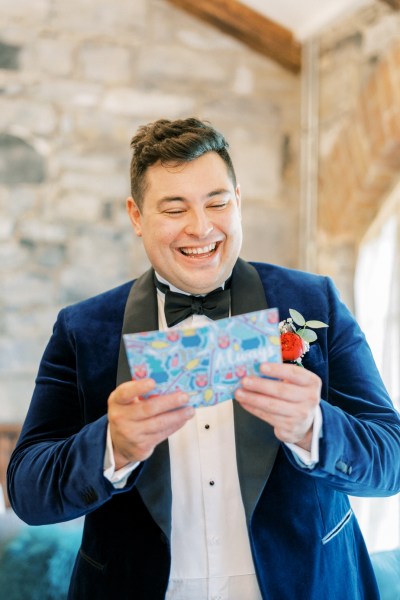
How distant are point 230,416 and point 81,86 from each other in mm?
3550

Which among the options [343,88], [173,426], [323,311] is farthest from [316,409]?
[343,88]

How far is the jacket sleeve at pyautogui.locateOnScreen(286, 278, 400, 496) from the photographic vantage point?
1.58 m

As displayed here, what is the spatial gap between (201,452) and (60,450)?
331 millimetres

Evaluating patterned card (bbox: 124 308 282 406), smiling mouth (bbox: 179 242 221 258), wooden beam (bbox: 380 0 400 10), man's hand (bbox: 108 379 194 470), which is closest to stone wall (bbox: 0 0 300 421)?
wooden beam (bbox: 380 0 400 10)

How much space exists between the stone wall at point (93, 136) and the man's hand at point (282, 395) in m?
3.44

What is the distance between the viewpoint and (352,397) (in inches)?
72.2

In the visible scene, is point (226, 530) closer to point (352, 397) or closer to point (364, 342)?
point (352, 397)

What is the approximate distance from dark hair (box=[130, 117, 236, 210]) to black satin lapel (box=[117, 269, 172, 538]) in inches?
10.4

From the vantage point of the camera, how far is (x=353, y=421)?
65.7 inches

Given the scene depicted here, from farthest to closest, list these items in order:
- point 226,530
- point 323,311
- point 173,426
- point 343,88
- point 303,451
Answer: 1. point 343,88
2. point 323,311
3. point 226,530
4. point 303,451
5. point 173,426

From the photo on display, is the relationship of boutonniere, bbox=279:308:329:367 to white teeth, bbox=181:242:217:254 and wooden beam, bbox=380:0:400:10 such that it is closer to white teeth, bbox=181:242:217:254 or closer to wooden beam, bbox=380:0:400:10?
white teeth, bbox=181:242:217:254

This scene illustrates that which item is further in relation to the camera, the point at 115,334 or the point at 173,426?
the point at 115,334

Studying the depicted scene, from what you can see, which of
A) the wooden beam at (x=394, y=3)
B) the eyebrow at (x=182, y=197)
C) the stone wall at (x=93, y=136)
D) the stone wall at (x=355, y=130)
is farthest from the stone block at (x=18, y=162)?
the eyebrow at (x=182, y=197)

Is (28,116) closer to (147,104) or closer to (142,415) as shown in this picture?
(147,104)
